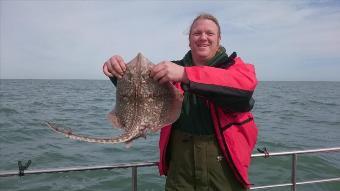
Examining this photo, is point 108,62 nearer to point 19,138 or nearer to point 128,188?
point 128,188

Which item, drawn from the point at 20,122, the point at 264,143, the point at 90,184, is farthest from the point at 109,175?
the point at 20,122

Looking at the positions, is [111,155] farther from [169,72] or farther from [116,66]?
[169,72]

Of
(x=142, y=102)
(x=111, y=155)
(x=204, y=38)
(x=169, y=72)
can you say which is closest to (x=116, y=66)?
(x=142, y=102)

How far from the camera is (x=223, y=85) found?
118 inches

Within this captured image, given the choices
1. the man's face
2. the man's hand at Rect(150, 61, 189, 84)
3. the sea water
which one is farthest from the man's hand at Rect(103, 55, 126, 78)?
the sea water

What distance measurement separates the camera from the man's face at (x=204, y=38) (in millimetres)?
3447

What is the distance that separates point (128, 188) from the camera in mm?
10625

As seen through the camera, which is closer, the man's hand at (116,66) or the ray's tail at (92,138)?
the ray's tail at (92,138)

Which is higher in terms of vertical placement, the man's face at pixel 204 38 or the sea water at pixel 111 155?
the man's face at pixel 204 38

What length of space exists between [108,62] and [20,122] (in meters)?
21.6

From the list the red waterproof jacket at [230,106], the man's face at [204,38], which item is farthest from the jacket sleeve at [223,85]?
the man's face at [204,38]

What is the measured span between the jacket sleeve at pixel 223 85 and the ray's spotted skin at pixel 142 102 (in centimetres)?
24

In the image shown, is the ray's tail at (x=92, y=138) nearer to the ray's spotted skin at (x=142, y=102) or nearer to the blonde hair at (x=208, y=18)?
the ray's spotted skin at (x=142, y=102)

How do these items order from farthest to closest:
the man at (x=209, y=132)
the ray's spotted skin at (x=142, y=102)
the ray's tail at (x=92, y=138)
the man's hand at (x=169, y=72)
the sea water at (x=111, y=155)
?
the sea water at (x=111, y=155)
the man at (x=209, y=132)
the ray's spotted skin at (x=142, y=102)
the man's hand at (x=169, y=72)
the ray's tail at (x=92, y=138)
